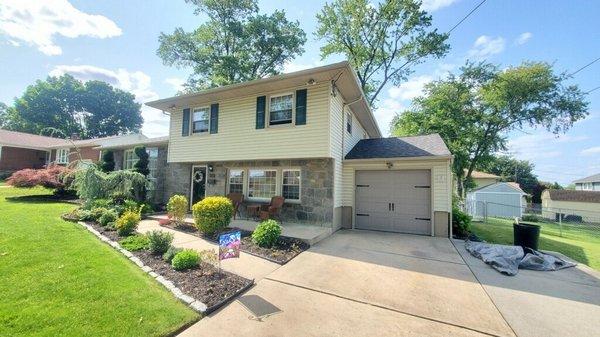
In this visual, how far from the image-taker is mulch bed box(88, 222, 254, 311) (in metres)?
3.68

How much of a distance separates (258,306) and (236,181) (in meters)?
7.42

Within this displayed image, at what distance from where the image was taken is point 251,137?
365 inches

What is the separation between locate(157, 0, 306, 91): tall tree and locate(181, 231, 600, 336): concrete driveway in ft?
61.3

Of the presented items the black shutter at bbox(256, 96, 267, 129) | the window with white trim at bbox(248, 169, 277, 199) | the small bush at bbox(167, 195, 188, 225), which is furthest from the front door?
the black shutter at bbox(256, 96, 267, 129)

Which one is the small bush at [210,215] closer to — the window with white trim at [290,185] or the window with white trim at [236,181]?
the window with white trim at [290,185]

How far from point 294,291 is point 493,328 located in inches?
106

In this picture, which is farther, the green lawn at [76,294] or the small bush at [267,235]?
the small bush at [267,235]

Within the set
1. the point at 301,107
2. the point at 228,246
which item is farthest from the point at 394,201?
the point at 228,246

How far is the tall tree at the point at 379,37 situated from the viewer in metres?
17.6

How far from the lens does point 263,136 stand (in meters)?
9.03

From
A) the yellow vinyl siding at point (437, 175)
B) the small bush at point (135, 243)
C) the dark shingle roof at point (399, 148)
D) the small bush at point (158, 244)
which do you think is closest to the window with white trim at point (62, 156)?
the small bush at point (135, 243)

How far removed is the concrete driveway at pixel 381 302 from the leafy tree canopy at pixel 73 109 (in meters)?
41.1

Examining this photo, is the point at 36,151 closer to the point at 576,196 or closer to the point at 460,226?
the point at 460,226

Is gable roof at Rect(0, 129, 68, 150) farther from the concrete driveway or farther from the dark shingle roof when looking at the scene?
the concrete driveway
